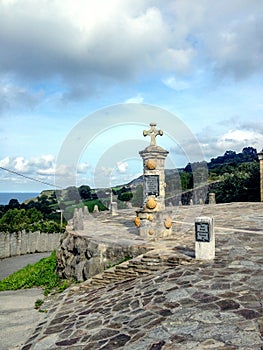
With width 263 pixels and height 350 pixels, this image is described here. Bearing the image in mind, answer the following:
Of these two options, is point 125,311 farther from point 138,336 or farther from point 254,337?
point 254,337

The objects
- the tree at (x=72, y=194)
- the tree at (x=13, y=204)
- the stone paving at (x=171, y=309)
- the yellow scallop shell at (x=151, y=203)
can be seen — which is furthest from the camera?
the tree at (x=13, y=204)

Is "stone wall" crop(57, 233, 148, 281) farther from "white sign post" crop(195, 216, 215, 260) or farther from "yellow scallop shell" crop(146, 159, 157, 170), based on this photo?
"yellow scallop shell" crop(146, 159, 157, 170)

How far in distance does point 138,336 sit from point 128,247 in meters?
4.73

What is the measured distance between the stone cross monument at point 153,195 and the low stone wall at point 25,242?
16027mm

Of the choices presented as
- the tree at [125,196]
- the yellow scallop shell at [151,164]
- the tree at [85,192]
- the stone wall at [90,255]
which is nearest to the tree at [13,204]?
the tree at [85,192]

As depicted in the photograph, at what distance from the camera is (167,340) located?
165 inches

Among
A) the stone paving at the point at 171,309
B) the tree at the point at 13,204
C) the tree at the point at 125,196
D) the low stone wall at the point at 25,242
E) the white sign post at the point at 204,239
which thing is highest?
the tree at the point at 125,196

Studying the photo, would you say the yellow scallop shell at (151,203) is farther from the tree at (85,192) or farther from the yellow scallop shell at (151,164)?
the tree at (85,192)

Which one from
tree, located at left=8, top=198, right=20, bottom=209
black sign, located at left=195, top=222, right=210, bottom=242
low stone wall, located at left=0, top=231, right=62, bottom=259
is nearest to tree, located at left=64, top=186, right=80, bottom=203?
low stone wall, located at left=0, top=231, right=62, bottom=259

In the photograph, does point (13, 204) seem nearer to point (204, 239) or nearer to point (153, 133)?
point (153, 133)

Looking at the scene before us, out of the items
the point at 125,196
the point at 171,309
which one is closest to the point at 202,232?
the point at 171,309

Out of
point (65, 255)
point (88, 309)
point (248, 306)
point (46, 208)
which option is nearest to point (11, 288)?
point (65, 255)

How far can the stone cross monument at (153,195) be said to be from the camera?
10.5m

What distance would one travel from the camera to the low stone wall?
23.5 metres
